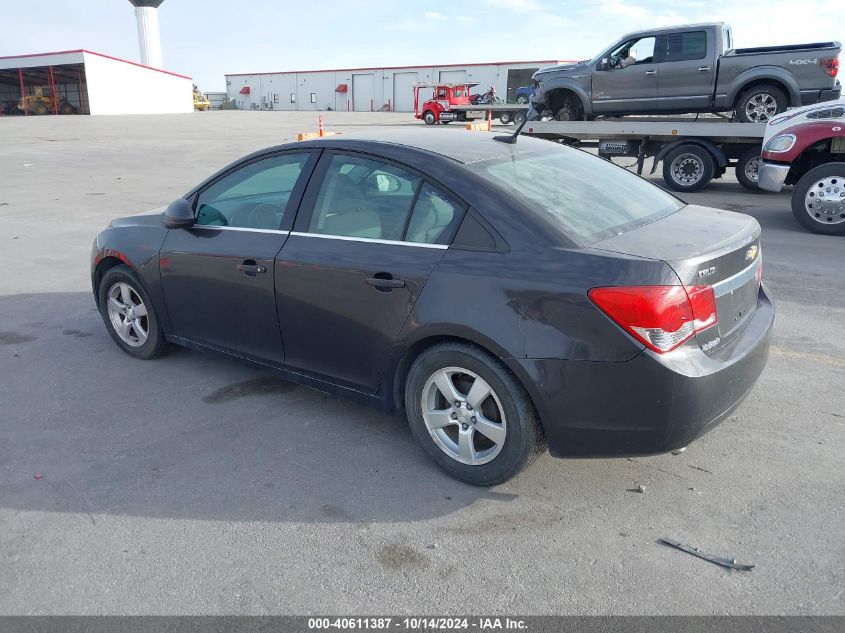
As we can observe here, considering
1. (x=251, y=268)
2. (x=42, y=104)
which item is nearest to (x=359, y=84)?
(x=42, y=104)

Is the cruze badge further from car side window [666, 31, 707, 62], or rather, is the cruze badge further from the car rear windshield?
car side window [666, 31, 707, 62]

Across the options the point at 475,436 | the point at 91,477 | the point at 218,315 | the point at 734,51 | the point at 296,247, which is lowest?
the point at 91,477

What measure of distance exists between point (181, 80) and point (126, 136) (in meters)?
37.0

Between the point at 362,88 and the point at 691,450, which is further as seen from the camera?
the point at 362,88

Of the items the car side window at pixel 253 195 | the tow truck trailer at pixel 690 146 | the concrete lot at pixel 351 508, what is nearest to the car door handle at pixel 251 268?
the car side window at pixel 253 195

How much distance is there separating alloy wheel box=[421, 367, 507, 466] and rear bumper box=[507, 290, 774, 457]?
0.26 m

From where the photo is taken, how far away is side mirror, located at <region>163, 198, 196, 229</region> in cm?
437

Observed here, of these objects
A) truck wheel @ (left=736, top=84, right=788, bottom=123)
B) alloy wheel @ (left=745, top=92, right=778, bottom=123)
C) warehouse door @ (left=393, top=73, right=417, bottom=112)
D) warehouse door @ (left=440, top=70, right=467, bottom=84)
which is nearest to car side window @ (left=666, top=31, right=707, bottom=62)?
truck wheel @ (left=736, top=84, right=788, bottom=123)

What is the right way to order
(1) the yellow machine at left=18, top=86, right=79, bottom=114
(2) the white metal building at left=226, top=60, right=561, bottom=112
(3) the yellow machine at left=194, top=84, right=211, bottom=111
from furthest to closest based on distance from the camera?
(3) the yellow machine at left=194, top=84, right=211, bottom=111 → (2) the white metal building at left=226, top=60, right=561, bottom=112 → (1) the yellow machine at left=18, top=86, right=79, bottom=114

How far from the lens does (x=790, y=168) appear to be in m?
9.88

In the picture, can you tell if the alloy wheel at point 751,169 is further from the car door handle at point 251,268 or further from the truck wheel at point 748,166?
the car door handle at point 251,268

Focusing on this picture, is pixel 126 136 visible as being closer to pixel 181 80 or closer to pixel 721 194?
pixel 721 194

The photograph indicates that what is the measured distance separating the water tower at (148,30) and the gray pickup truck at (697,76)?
69615mm

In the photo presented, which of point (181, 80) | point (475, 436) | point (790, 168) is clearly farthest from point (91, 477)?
point (181, 80)
